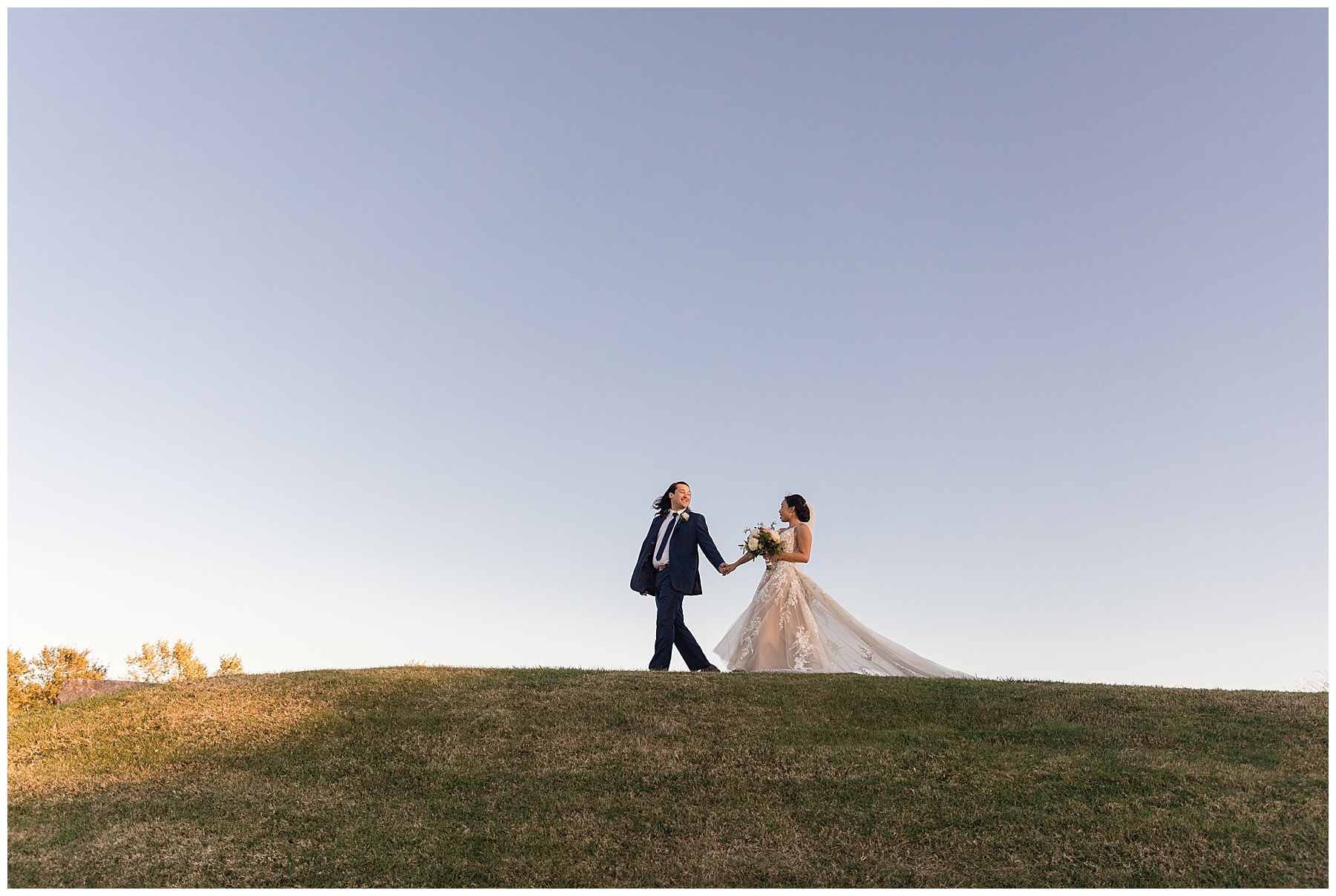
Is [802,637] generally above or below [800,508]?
below

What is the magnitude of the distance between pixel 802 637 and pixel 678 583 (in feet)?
7.77

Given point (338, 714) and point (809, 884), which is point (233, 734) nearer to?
point (338, 714)

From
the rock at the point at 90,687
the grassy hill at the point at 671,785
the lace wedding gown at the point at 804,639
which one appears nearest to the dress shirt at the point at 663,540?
the lace wedding gown at the point at 804,639

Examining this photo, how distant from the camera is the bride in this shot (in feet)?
52.7

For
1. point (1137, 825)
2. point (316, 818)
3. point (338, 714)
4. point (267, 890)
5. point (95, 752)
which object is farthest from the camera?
point (338, 714)

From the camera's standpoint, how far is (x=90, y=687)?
1677 cm

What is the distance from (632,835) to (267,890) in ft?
10.8

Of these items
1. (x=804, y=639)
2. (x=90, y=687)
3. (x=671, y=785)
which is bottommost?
(x=671, y=785)

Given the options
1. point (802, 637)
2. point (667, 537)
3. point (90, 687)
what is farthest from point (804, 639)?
point (90, 687)

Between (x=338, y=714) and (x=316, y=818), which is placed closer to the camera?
(x=316, y=818)

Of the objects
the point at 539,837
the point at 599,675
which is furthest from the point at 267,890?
the point at 599,675

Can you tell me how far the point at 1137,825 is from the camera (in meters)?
8.96

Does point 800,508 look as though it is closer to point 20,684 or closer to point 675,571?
point 675,571

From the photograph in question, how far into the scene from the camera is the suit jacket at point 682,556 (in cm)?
1616
